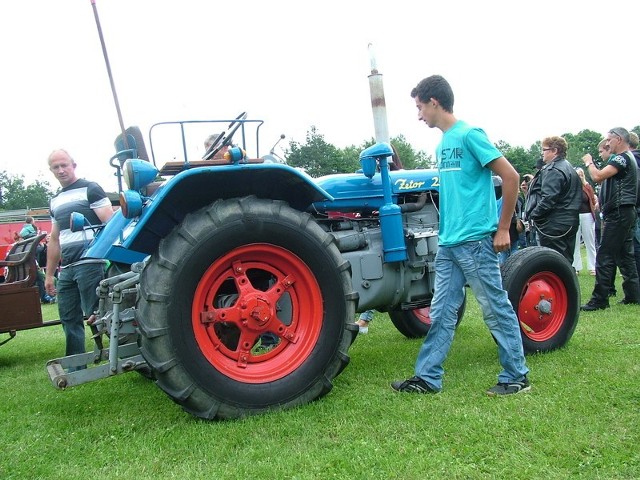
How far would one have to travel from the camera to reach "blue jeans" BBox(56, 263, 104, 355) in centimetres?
447

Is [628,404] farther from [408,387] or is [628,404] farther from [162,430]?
[162,430]

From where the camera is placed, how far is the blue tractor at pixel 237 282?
2961mm

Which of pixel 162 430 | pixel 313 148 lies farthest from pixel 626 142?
pixel 313 148

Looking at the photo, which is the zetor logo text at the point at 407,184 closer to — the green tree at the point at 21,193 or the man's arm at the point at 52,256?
the man's arm at the point at 52,256

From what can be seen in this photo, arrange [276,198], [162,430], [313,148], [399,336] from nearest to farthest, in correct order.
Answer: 1. [162,430]
2. [276,198]
3. [399,336]
4. [313,148]

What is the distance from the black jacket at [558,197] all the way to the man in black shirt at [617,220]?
1.30 ft

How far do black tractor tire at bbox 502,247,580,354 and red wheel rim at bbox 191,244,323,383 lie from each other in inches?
60.8

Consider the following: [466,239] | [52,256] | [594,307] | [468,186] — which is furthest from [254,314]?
[594,307]

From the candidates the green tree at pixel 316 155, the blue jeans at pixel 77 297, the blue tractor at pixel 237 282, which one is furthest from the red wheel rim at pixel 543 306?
the green tree at pixel 316 155

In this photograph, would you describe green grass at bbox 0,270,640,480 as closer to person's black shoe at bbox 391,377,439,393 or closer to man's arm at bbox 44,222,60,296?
person's black shoe at bbox 391,377,439,393

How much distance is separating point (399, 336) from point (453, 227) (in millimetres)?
2141

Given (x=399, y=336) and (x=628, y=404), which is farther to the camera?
(x=399, y=336)

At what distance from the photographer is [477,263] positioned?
3.33 meters

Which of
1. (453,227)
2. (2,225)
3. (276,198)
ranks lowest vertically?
(2,225)
